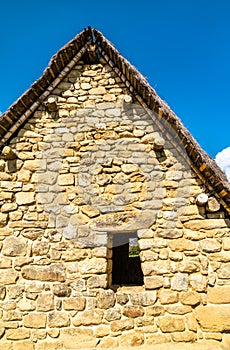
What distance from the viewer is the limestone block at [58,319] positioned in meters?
4.35

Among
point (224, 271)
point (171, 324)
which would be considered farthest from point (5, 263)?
point (224, 271)

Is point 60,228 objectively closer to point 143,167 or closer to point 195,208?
point 143,167

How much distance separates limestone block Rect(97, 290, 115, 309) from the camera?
4.39m

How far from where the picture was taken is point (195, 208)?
15.4 feet

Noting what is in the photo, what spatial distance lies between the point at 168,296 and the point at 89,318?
47.1 inches

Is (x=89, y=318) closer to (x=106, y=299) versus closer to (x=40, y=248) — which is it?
(x=106, y=299)

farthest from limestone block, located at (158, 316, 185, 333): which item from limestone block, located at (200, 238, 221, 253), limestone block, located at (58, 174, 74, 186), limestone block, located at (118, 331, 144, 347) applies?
limestone block, located at (58, 174, 74, 186)

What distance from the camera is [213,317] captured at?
4211mm

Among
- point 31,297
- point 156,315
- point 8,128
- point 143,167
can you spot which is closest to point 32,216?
point 31,297

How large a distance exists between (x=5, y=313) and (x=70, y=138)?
294 centimetres

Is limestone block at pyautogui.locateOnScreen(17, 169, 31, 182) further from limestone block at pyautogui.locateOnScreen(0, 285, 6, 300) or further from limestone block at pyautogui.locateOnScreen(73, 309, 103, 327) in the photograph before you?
limestone block at pyautogui.locateOnScreen(73, 309, 103, 327)

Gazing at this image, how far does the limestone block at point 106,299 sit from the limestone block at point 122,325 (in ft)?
0.81

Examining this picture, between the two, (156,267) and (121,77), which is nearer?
(156,267)

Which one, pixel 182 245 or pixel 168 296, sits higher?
pixel 182 245
